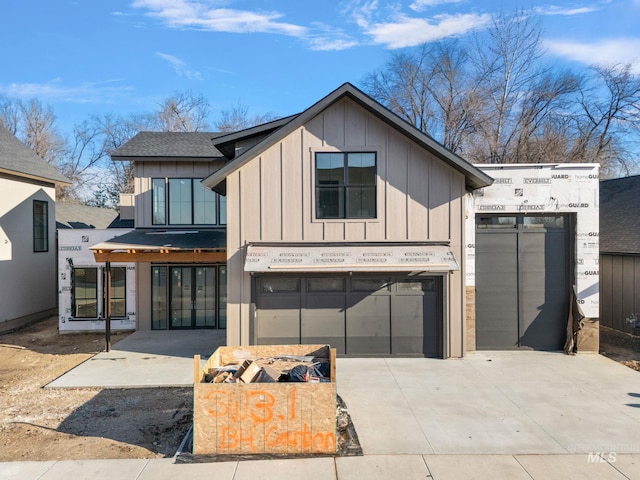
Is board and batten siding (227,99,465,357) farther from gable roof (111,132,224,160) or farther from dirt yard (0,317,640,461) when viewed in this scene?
gable roof (111,132,224,160)

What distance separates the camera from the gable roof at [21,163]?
14.6m

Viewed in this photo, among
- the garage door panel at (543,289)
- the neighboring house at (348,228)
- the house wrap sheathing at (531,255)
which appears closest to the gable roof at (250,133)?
the neighboring house at (348,228)

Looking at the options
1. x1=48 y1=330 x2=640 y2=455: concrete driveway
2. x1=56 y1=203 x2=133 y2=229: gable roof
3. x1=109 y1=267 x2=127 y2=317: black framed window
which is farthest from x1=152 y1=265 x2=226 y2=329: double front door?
x1=56 y1=203 x2=133 y2=229: gable roof

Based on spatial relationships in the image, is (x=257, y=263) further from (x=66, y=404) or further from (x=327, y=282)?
(x=66, y=404)

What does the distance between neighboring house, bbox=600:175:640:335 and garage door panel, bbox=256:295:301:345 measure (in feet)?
33.5

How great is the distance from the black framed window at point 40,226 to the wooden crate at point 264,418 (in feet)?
48.2

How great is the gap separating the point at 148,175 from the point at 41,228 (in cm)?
619

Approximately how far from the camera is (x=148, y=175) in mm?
14352

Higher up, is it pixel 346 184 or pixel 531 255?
pixel 346 184

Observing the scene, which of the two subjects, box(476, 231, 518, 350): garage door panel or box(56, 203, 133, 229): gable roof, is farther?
box(56, 203, 133, 229): gable roof

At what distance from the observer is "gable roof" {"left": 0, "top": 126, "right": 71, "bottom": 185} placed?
14625 millimetres

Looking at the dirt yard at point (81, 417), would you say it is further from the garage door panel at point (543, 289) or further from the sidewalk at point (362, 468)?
the garage door panel at point (543, 289)

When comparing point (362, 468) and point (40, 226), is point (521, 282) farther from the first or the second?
point (40, 226)

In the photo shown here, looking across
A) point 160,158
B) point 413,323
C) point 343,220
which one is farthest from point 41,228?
point 413,323
